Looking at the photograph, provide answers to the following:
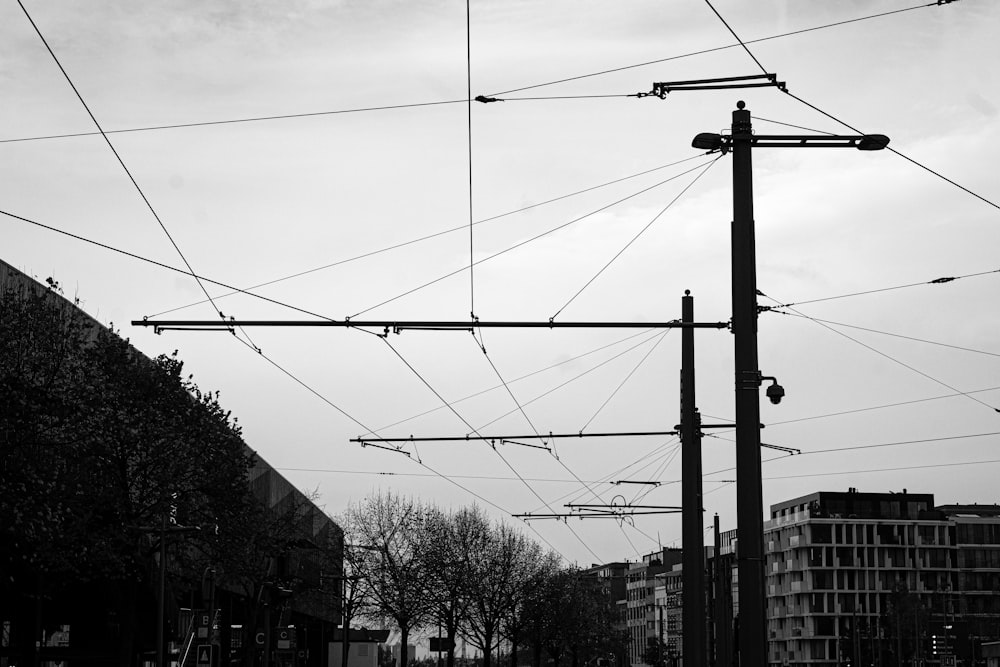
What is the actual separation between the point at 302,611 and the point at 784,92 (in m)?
85.1

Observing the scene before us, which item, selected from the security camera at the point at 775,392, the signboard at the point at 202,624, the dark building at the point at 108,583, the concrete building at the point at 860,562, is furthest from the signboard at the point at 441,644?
the concrete building at the point at 860,562

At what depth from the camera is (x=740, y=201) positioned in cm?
1555

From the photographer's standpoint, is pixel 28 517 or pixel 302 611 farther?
pixel 302 611

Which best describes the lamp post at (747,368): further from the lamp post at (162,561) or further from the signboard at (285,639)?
the signboard at (285,639)

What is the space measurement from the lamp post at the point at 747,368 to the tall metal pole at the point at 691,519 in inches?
497

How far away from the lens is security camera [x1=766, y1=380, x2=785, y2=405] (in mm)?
16969

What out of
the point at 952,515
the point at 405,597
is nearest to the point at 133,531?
the point at 405,597

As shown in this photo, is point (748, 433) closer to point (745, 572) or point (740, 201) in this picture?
point (745, 572)

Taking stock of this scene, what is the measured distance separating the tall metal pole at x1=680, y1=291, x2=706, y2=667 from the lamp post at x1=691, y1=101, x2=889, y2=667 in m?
12.6

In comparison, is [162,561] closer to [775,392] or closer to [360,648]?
[775,392]

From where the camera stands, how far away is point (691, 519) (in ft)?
95.4

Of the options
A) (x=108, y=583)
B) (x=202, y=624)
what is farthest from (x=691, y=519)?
(x=108, y=583)

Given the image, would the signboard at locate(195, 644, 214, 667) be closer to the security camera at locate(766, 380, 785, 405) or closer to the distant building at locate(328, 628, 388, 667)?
the security camera at locate(766, 380, 785, 405)

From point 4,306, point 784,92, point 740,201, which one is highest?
point 4,306
